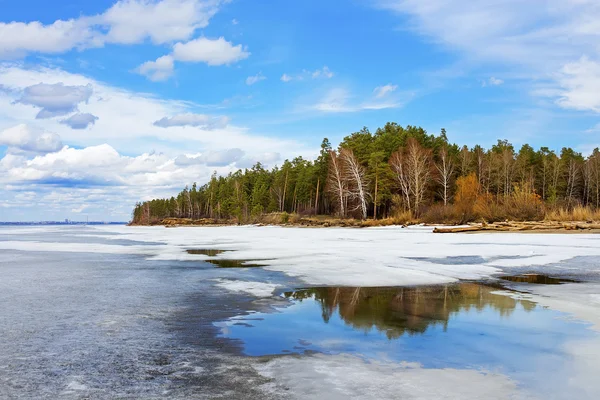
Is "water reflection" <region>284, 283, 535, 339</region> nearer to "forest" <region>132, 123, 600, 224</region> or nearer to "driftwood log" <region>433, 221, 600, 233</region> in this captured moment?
"driftwood log" <region>433, 221, 600, 233</region>

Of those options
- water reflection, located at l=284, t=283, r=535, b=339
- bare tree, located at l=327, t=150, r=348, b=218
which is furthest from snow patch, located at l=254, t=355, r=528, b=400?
bare tree, located at l=327, t=150, r=348, b=218

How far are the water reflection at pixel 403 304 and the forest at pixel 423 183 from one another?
27044 mm

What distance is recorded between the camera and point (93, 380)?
3.99m

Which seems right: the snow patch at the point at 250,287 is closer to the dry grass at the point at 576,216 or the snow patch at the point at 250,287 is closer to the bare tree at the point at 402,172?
the dry grass at the point at 576,216

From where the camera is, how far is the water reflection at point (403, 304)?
6.10 meters

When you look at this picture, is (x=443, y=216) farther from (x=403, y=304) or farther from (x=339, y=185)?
(x=403, y=304)

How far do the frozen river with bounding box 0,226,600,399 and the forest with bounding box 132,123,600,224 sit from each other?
27466 millimetres

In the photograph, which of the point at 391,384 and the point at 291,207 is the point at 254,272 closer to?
the point at 391,384

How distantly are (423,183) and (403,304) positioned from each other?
50871 mm

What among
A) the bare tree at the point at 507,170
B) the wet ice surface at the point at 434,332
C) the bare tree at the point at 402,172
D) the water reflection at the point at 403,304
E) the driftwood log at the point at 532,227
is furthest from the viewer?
the bare tree at the point at 507,170

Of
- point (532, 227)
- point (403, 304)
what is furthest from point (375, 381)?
point (532, 227)

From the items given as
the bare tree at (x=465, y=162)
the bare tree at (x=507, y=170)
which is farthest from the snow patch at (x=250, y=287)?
the bare tree at (x=507, y=170)

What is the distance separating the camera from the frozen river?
3.88 m

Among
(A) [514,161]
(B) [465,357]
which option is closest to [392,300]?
(B) [465,357]
